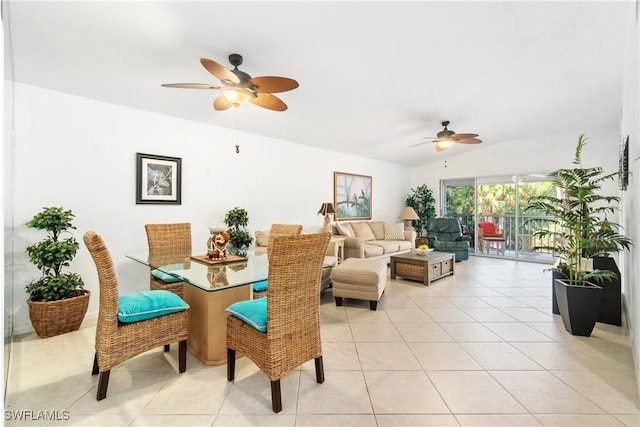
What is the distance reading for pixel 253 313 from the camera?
1.89 metres

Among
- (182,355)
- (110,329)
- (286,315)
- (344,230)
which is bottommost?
(182,355)

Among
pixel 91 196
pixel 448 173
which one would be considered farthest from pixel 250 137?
pixel 448 173

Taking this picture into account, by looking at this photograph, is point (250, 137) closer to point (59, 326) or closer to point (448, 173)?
point (59, 326)

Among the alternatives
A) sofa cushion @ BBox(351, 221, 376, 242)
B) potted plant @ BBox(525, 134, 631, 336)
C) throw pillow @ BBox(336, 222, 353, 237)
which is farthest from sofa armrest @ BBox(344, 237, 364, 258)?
potted plant @ BBox(525, 134, 631, 336)

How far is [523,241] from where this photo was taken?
269 inches

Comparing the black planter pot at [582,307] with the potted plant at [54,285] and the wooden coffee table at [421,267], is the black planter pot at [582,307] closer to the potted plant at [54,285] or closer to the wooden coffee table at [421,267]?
the wooden coffee table at [421,267]

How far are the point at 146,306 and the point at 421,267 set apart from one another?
3.78 metres

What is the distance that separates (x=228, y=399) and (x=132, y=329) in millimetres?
760

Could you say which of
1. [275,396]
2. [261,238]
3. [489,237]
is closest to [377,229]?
[489,237]

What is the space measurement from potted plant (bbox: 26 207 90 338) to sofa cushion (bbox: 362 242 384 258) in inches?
152

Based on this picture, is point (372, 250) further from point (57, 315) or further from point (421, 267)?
point (57, 315)

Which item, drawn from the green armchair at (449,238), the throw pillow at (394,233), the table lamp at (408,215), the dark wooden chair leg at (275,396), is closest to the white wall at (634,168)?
the dark wooden chair leg at (275,396)

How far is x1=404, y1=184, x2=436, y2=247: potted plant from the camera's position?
783 centimetres

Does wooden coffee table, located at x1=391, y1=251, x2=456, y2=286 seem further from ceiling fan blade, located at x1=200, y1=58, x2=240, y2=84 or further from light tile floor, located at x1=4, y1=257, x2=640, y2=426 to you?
ceiling fan blade, located at x1=200, y1=58, x2=240, y2=84
